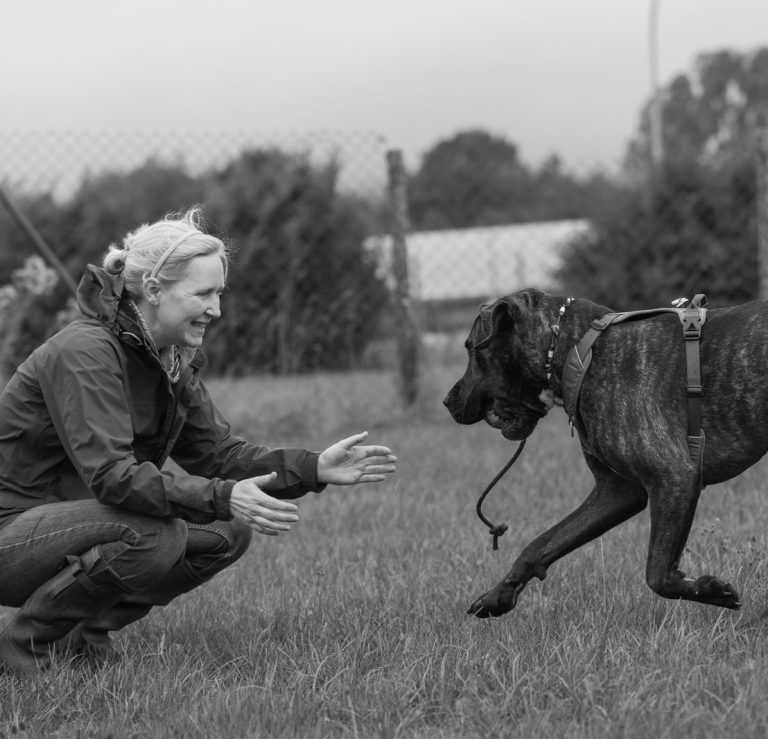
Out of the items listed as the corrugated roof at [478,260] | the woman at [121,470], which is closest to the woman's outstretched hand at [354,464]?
the woman at [121,470]

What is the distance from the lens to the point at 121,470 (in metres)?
3.11

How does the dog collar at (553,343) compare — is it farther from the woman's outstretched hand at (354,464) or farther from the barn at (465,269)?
the barn at (465,269)

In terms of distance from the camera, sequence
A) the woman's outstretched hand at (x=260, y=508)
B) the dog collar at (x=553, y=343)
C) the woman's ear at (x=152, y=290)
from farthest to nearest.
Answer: the dog collar at (x=553, y=343) → the woman's ear at (x=152, y=290) → the woman's outstretched hand at (x=260, y=508)

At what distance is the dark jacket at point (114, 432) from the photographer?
3141mm

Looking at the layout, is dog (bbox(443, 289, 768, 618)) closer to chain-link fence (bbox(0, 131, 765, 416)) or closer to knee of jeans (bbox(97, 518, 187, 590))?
knee of jeans (bbox(97, 518, 187, 590))

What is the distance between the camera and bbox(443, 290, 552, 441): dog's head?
3.83m

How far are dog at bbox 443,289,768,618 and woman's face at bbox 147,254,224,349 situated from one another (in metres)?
1.01

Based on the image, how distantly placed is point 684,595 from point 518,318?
1152mm

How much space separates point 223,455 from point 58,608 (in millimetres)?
801

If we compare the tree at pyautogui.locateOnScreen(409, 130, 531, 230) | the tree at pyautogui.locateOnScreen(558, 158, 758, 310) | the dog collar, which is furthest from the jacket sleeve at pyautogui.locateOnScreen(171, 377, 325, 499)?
the tree at pyautogui.locateOnScreen(409, 130, 531, 230)

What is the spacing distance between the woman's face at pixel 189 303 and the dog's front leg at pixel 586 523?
131 centimetres

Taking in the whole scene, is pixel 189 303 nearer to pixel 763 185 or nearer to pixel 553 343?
pixel 553 343

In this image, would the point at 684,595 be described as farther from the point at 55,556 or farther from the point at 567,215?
the point at 567,215

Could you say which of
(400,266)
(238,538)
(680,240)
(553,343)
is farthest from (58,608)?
(680,240)
